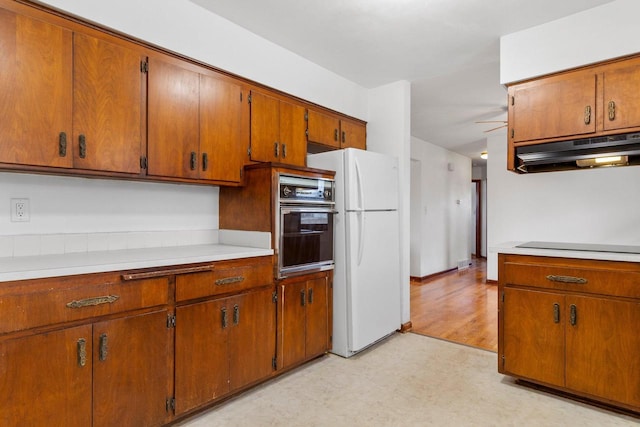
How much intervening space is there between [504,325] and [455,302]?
7.82 ft

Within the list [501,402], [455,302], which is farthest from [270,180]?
[455,302]

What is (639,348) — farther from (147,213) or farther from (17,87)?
(17,87)

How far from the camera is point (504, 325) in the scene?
2.52 metres

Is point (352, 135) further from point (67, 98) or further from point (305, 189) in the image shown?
point (67, 98)

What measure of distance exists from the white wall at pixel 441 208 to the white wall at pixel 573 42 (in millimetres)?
3334

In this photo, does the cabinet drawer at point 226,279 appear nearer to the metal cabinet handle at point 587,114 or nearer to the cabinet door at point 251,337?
the cabinet door at point 251,337

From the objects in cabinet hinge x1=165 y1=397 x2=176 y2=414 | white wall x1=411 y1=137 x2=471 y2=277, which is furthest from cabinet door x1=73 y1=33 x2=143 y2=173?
white wall x1=411 y1=137 x2=471 y2=277

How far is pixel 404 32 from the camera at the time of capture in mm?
2721

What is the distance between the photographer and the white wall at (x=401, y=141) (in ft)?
11.9

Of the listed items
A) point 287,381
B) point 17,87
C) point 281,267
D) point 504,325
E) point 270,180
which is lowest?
point 287,381

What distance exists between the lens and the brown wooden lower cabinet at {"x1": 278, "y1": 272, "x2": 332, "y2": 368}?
8.46ft

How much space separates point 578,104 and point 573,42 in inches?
17.4

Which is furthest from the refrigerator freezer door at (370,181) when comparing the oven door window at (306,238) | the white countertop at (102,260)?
the white countertop at (102,260)

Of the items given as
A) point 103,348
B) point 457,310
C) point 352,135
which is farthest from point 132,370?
point 457,310
